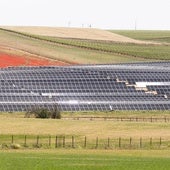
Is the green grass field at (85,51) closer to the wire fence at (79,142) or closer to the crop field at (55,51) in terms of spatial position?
the crop field at (55,51)

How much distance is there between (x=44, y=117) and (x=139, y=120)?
9517 mm

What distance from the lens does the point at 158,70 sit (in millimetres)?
117562

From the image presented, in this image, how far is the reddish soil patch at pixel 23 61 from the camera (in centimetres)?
14450

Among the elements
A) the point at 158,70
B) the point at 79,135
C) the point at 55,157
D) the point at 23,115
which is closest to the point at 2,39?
the point at 158,70

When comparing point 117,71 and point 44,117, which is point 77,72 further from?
point 44,117

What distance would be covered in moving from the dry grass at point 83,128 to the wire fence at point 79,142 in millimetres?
2128

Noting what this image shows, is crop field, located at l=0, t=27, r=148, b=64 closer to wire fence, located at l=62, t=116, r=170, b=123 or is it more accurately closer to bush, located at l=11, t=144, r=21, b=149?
wire fence, located at l=62, t=116, r=170, b=123

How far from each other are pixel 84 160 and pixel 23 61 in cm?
8869

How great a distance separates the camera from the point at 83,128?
8431 cm

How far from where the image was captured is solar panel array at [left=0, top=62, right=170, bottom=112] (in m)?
104

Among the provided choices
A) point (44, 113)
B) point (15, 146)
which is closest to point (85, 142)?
point (15, 146)

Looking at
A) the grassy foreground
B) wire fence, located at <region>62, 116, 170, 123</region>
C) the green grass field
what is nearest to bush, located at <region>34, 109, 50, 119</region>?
wire fence, located at <region>62, 116, 170, 123</region>

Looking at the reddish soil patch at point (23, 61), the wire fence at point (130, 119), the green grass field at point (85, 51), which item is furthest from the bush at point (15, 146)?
the green grass field at point (85, 51)

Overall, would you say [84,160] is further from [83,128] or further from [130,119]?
[130,119]
